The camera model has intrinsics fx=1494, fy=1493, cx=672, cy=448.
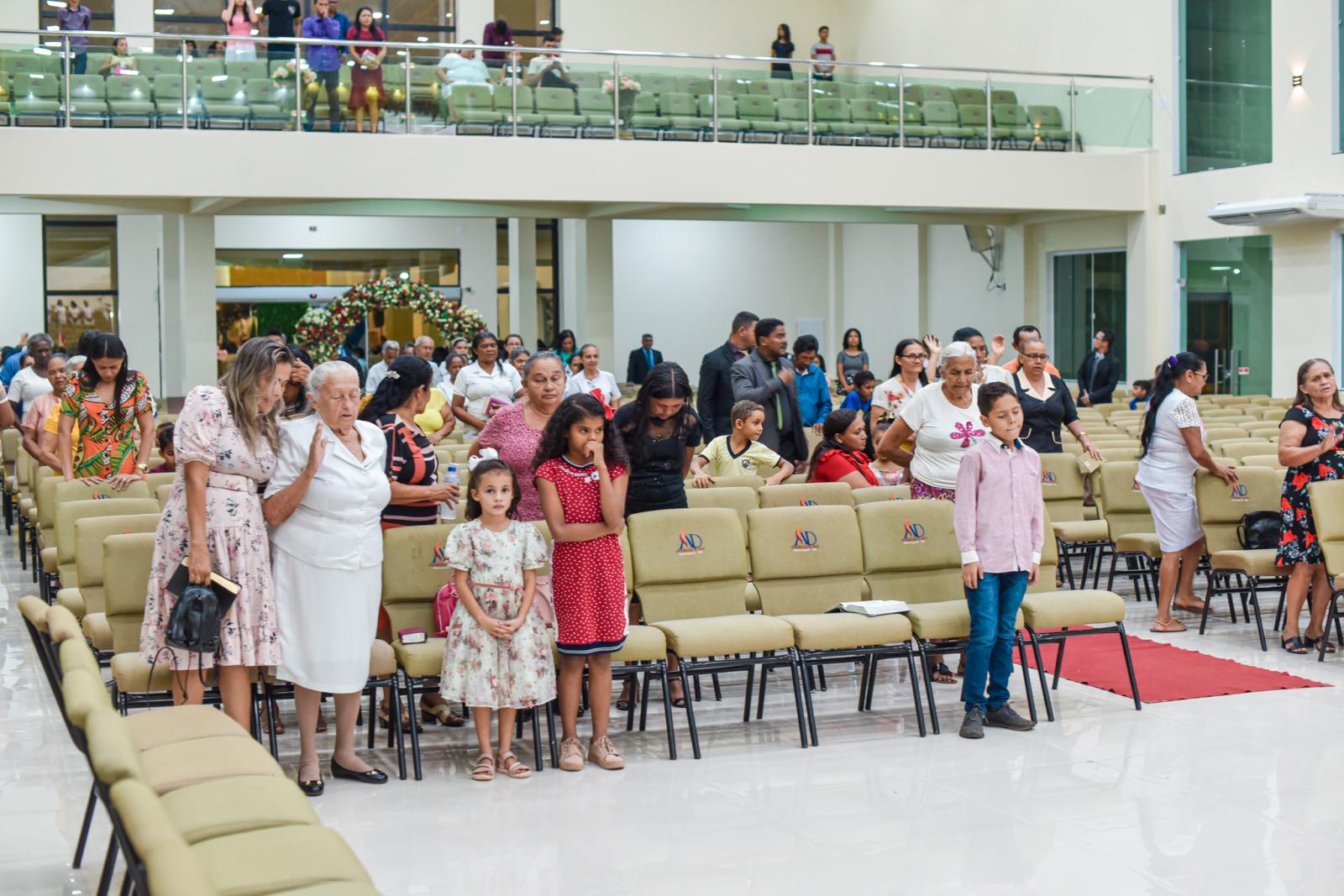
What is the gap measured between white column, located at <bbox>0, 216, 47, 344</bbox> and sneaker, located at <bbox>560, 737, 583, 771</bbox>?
75.4ft

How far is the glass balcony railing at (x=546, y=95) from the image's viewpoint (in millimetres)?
15711

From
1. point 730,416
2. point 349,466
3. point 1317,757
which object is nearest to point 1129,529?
point 730,416

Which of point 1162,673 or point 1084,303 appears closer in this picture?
point 1162,673

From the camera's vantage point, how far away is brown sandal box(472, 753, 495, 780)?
5828 mm

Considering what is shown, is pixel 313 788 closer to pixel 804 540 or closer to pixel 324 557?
pixel 324 557

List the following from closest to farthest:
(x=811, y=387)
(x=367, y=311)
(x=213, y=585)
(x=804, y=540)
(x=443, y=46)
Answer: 1. (x=213, y=585)
2. (x=804, y=540)
3. (x=811, y=387)
4. (x=443, y=46)
5. (x=367, y=311)

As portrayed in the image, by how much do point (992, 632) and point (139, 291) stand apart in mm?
23447

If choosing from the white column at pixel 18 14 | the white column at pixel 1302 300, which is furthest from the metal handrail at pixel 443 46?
the white column at pixel 18 14

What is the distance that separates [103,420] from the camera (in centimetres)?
854

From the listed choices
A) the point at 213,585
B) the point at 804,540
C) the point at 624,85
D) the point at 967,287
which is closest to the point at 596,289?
the point at 624,85

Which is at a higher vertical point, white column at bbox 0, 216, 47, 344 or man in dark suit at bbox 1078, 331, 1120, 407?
white column at bbox 0, 216, 47, 344

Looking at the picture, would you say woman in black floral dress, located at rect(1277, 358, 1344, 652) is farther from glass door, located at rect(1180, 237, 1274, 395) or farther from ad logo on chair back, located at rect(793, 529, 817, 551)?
glass door, located at rect(1180, 237, 1274, 395)

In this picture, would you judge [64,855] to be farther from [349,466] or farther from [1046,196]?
[1046,196]

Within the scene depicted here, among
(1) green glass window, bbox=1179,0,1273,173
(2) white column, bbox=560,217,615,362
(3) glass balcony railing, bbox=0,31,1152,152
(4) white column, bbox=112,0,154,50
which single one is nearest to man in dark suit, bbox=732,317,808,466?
(3) glass balcony railing, bbox=0,31,1152,152
